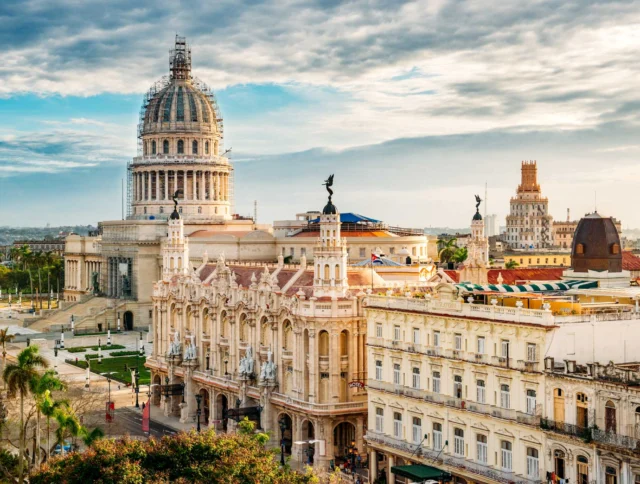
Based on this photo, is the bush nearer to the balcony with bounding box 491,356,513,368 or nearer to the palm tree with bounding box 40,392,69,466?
the palm tree with bounding box 40,392,69,466

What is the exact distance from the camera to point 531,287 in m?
80.1

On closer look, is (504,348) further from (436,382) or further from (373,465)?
(373,465)

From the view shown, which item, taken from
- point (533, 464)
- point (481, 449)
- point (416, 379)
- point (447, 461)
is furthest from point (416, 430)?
point (533, 464)

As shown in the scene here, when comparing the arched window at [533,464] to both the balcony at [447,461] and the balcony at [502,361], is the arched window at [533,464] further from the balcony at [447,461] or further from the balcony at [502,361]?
the balcony at [502,361]

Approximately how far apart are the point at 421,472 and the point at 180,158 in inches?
5186

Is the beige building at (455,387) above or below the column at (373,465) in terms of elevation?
above

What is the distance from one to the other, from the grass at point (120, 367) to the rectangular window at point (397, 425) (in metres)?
52.3

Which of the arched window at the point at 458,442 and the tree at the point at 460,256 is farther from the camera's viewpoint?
the tree at the point at 460,256

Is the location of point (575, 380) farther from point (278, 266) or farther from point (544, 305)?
point (278, 266)

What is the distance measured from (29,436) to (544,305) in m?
41.7

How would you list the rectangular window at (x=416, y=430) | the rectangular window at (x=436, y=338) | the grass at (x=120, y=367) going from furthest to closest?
the grass at (x=120, y=367), the rectangular window at (x=416, y=430), the rectangular window at (x=436, y=338)

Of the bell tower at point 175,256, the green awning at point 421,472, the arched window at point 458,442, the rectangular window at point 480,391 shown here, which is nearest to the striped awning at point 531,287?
the rectangular window at point 480,391

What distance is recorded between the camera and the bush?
5406cm

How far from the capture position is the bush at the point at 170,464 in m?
54.1
